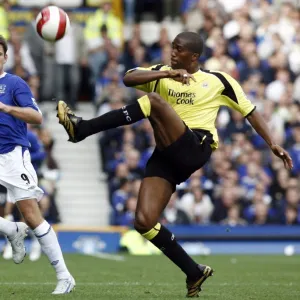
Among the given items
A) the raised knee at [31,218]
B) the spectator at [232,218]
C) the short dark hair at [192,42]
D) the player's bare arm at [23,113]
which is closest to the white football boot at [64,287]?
the raised knee at [31,218]

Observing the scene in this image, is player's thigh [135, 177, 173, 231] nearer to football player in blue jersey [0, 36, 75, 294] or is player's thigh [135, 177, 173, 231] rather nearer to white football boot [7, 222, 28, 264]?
football player in blue jersey [0, 36, 75, 294]

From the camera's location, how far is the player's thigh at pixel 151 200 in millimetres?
9844

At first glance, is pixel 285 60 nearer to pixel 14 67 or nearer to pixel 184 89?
pixel 14 67

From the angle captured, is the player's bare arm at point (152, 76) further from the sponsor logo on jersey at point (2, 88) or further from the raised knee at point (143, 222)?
the raised knee at point (143, 222)

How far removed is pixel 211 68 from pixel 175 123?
11.9m

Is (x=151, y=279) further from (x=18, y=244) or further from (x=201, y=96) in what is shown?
(x=201, y=96)

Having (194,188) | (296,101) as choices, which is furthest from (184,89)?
(296,101)

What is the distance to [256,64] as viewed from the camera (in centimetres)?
2230

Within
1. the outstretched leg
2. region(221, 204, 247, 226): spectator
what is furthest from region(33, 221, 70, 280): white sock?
region(221, 204, 247, 226): spectator

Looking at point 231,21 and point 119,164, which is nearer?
point 119,164

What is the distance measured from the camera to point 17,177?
9852 millimetres

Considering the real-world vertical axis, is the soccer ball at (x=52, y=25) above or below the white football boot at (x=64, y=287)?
above

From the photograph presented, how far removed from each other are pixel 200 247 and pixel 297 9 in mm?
7998

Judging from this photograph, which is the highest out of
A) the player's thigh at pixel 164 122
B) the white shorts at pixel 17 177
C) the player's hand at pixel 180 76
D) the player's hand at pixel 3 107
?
the player's hand at pixel 180 76
